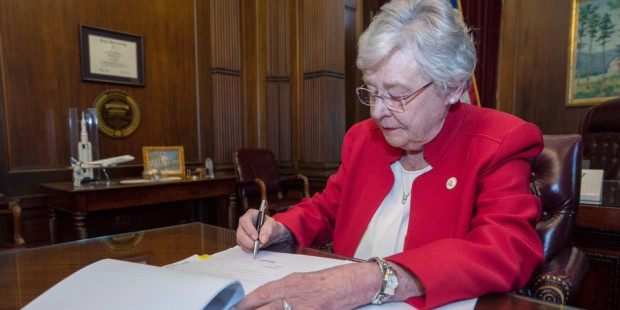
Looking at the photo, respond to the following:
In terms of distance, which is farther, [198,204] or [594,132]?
[198,204]

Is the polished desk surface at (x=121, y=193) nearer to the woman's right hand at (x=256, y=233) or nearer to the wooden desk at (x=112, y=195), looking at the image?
the wooden desk at (x=112, y=195)

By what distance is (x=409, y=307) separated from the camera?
75cm

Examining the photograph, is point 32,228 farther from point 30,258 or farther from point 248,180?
point 30,258

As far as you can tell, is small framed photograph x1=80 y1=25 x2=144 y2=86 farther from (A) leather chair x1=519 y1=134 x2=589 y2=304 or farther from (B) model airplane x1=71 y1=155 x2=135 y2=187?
(A) leather chair x1=519 y1=134 x2=589 y2=304

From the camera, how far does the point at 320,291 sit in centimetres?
72

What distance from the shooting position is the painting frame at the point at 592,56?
3785 millimetres

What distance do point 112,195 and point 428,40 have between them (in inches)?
111

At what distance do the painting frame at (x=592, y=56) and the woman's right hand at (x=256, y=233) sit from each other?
4.16m

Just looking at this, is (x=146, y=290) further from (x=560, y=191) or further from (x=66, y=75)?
(x=66, y=75)

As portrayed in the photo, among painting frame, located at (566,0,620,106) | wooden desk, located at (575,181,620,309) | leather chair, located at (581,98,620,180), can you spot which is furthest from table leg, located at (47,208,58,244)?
painting frame, located at (566,0,620,106)

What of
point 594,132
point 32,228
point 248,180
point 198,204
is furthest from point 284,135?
point 594,132

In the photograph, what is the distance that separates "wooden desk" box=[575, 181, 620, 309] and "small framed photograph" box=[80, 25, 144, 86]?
4.08 m

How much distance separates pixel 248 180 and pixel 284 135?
3.75ft

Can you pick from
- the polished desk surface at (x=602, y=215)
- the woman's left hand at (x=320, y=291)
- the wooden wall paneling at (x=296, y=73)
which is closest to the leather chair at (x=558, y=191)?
the polished desk surface at (x=602, y=215)
